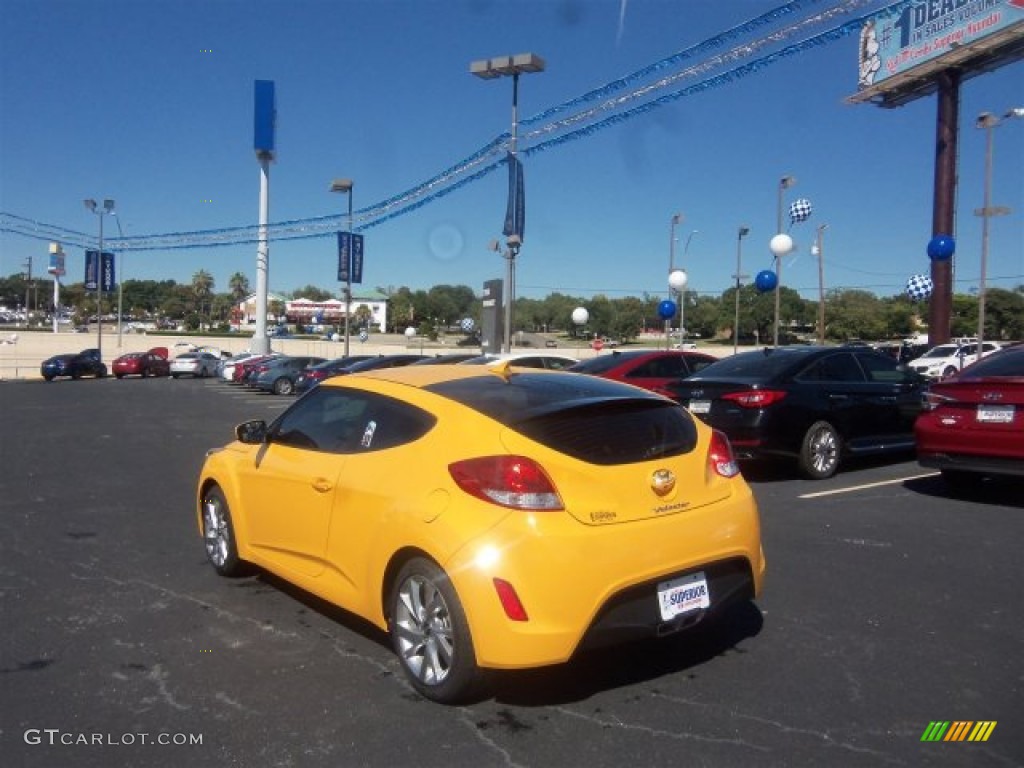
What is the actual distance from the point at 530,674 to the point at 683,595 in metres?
0.83

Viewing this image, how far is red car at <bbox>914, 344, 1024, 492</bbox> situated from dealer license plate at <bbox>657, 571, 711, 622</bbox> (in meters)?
4.85

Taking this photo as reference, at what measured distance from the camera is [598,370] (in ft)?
42.6

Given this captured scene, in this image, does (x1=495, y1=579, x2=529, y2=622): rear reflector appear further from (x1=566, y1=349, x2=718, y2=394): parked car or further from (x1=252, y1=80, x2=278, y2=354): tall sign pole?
(x1=252, y1=80, x2=278, y2=354): tall sign pole

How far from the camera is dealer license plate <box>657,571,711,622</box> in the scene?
356 cm

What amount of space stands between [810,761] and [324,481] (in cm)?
258

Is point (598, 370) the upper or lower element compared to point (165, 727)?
upper

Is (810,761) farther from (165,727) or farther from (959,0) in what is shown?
(959,0)

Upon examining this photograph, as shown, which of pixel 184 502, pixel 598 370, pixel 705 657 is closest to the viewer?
pixel 705 657

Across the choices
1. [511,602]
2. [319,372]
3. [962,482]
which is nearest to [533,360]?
[962,482]

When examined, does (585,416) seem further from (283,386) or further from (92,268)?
(92,268)

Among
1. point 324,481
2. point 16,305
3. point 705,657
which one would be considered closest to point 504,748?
point 705,657

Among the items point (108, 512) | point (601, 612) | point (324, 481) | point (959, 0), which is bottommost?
point (108, 512)

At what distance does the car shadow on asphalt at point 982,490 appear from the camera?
7.82 meters

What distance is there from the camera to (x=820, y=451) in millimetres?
9055
